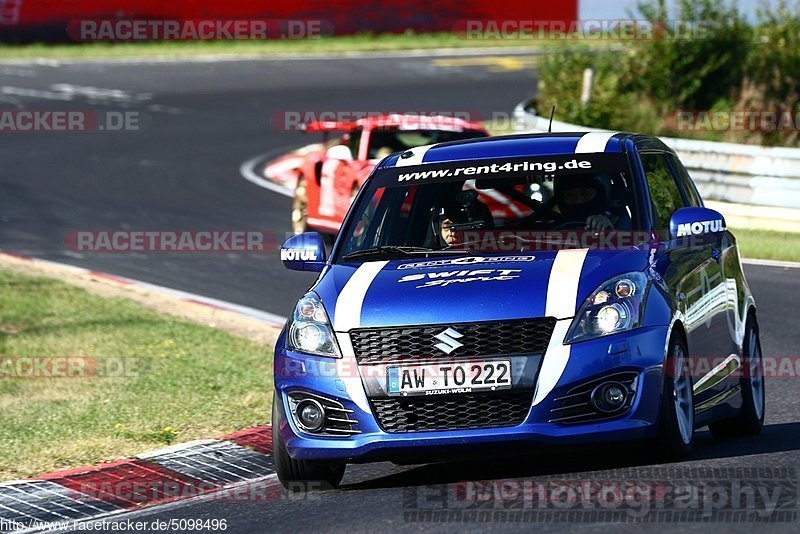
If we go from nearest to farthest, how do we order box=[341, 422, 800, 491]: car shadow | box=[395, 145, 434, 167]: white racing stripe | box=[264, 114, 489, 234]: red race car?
box=[341, 422, 800, 491]: car shadow, box=[395, 145, 434, 167]: white racing stripe, box=[264, 114, 489, 234]: red race car

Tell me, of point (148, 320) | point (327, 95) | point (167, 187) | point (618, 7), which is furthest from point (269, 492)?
point (618, 7)

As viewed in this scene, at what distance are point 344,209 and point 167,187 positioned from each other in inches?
243

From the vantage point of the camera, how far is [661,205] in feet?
27.4

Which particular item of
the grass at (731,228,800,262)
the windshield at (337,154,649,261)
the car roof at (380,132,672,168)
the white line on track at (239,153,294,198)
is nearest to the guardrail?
the grass at (731,228,800,262)

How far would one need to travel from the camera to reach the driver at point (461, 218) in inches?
325

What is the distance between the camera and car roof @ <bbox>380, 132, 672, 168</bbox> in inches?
333

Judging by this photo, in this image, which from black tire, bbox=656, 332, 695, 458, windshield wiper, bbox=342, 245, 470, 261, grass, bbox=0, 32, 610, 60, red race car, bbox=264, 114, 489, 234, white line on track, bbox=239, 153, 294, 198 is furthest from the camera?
grass, bbox=0, 32, 610, 60

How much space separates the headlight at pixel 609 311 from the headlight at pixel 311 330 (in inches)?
43.8

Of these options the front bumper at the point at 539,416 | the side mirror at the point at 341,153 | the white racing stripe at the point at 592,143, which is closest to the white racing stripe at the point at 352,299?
the front bumper at the point at 539,416

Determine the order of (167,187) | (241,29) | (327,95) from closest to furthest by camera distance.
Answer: (167,187) → (327,95) → (241,29)

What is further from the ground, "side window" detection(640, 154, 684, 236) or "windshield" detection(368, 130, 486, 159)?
"side window" detection(640, 154, 684, 236)

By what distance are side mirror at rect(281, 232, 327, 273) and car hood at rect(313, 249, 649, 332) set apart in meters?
0.53

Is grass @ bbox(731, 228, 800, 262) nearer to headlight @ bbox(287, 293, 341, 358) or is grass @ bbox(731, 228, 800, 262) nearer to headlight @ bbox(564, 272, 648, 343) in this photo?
headlight @ bbox(564, 272, 648, 343)

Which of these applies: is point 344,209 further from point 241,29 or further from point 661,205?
point 241,29
